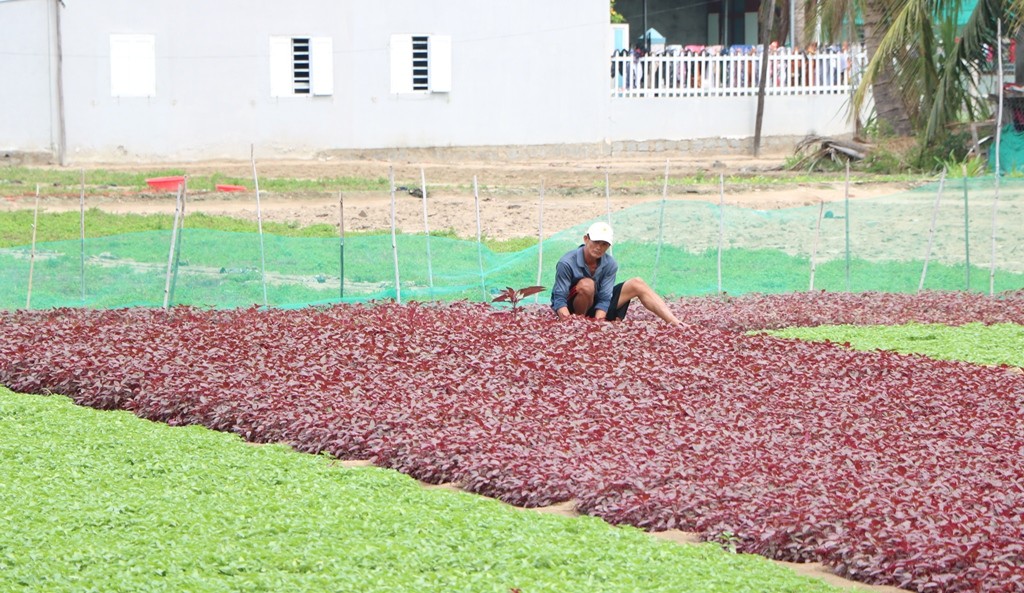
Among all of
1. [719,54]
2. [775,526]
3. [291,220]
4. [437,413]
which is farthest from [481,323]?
[719,54]

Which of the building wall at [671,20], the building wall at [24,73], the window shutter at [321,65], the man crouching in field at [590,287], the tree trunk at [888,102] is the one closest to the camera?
the man crouching in field at [590,287]

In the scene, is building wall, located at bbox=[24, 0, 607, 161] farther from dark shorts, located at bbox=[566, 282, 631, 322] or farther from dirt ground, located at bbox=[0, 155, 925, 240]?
dark shorts, located at bbox=[566, 282, 631, 322]

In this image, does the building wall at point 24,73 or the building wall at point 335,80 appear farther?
the building wall at point 335,80

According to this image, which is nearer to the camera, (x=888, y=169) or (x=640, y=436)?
(x=640, y=436)

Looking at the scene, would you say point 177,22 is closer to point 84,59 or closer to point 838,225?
point 84,59

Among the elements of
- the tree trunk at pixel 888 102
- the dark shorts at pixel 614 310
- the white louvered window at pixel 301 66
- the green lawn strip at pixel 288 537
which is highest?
the white louvered window at pixel 301 66

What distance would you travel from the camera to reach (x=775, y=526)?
6617mm

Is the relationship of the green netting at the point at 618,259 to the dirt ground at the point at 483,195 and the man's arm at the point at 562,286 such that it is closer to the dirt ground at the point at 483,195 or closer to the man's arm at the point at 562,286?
the dirt ground at the point at 483,195

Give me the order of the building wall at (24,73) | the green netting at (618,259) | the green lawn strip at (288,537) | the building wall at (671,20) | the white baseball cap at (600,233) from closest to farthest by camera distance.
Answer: the green lawn strip at (288,537) → the white baseball cap at (600,233) → the green netting at (618,259) → the building wall at (24,73) → the building wall at (671,20)

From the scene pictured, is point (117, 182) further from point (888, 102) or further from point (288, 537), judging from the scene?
point (288, 537)

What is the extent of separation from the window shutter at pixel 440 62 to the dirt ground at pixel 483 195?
196 cm

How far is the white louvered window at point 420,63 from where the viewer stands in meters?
32.8

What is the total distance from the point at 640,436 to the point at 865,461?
1.36 m

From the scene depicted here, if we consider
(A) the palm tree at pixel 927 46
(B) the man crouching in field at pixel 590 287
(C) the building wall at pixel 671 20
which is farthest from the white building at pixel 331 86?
(B) the man crouching in field at pixel 590 287
